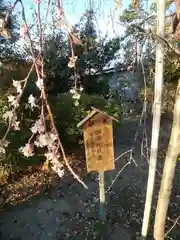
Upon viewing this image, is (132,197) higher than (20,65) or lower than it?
lower

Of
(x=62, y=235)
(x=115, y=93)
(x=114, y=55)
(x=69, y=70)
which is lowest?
(x=62, y=235)

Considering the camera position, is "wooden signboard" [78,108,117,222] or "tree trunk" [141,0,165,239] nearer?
"tree trunk" [141,0,165,239]

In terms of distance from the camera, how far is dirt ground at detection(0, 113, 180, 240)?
3.82 metres

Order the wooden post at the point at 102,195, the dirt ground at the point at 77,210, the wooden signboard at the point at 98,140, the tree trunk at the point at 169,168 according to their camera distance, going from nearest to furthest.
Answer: the tree trunk at the point at 169,168 < the wooden signboard at the point at 98,140 < the wooden post at the point at 102,195 < the dirt ground at the point at 77,210

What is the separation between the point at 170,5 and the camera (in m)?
2.61

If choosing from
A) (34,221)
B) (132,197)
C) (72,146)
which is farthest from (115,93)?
(34,221)

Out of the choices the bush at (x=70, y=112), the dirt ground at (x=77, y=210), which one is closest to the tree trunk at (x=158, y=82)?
the dirt ground at (x=77, y=210)

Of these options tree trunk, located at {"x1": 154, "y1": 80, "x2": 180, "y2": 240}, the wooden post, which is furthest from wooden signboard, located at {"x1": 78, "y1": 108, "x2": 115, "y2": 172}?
tree trunk, located at {"x1": 154, "y1": 80, "x2": 180, "y2": 240}

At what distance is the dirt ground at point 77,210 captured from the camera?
3.82 meters

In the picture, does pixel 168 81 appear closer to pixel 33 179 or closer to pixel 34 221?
pixel 33 179

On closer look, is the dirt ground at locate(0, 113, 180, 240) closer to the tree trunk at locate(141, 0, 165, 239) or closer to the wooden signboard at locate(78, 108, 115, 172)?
the wooden signboard at locate(78, 108, 115, 172)

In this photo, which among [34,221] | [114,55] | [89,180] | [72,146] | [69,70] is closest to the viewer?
[34,221]

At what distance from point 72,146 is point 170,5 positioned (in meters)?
4.39

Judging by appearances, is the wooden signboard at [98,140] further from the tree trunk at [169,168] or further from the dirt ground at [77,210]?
the tree trunk at [169,168]
